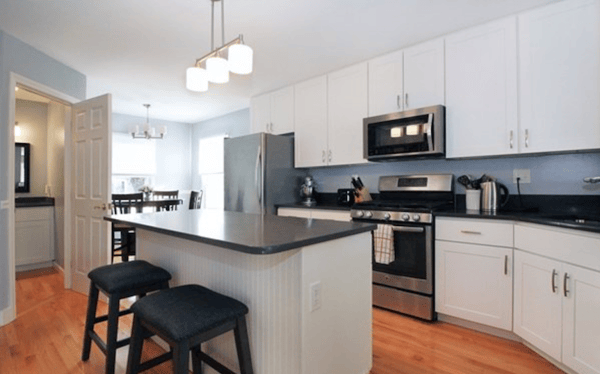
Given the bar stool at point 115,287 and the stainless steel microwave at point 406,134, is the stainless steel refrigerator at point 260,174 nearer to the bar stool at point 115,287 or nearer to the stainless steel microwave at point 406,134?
the stainless steel microwave at point 406,134

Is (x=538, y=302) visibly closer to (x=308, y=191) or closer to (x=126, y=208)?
(x=308, y=191)

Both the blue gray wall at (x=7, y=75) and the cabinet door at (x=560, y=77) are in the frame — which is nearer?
the cabinet door at (x=560, y=77)

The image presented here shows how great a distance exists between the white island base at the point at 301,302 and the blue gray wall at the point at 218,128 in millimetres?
3847

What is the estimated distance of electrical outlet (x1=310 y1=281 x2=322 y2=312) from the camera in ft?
4.56

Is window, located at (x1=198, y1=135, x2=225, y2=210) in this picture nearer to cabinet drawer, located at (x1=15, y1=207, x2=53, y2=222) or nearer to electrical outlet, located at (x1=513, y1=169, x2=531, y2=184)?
cabinet drawer, located at (x1=15, y1=207, x2=53, y2=222)

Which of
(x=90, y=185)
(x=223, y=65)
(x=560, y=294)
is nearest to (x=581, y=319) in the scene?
(x=560, y=294)

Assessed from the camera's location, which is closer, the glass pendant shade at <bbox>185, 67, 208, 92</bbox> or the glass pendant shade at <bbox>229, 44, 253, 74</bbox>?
the glass pendant shade at <bbox>229, 44, 253, 74</bbox>

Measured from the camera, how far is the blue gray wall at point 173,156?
20.0ft

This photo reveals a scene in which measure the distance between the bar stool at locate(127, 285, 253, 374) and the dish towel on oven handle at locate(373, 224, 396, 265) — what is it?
1.64 metres

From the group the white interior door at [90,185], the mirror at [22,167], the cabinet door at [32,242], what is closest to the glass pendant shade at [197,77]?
the white interior door at [90,185]

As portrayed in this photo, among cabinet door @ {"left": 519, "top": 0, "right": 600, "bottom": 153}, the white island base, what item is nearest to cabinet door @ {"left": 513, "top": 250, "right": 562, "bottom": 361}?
cabinet door @ {"left": 519, "top": 0, "right": 600, "bottom": 153}

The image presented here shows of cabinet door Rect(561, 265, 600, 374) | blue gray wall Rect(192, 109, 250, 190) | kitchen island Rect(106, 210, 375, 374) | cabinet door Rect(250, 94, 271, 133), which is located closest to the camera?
kitchen island Rect(106, 210, 375, 374)

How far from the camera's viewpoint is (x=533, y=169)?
8.30 feet

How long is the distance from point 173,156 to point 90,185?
125 inches
